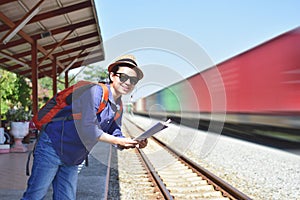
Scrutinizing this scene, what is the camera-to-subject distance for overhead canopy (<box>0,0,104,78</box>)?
8.40 m

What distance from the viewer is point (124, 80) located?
2529 mm

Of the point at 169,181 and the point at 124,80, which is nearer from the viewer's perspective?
the point at 124,80

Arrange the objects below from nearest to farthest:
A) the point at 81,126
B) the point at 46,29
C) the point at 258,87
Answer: the point at 81,126, the point at 46,29, the point at 258,87

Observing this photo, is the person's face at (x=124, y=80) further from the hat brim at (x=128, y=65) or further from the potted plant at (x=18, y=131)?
the potted plant at (x=18, y=131)

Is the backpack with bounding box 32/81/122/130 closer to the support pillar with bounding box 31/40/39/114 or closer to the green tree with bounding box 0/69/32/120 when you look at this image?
the support pillar with bounding box 31/40/39/114

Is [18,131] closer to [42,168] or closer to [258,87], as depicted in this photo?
[258,87]

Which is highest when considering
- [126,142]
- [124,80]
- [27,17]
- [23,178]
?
[27,17]

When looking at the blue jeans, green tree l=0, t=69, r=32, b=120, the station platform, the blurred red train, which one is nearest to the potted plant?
the station platform

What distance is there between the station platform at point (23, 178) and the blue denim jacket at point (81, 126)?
2509 mm

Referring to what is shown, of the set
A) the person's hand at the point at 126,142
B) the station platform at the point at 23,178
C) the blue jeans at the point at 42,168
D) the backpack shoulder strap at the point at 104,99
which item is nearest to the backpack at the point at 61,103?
the backpack shoulder strap at the point at 104,99

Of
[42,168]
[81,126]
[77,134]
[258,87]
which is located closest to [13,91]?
[258,87]

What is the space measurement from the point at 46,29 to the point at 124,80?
898 cm

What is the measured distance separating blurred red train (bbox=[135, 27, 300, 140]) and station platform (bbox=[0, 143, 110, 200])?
481 cm

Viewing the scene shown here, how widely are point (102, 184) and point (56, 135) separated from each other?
3.42 meters
